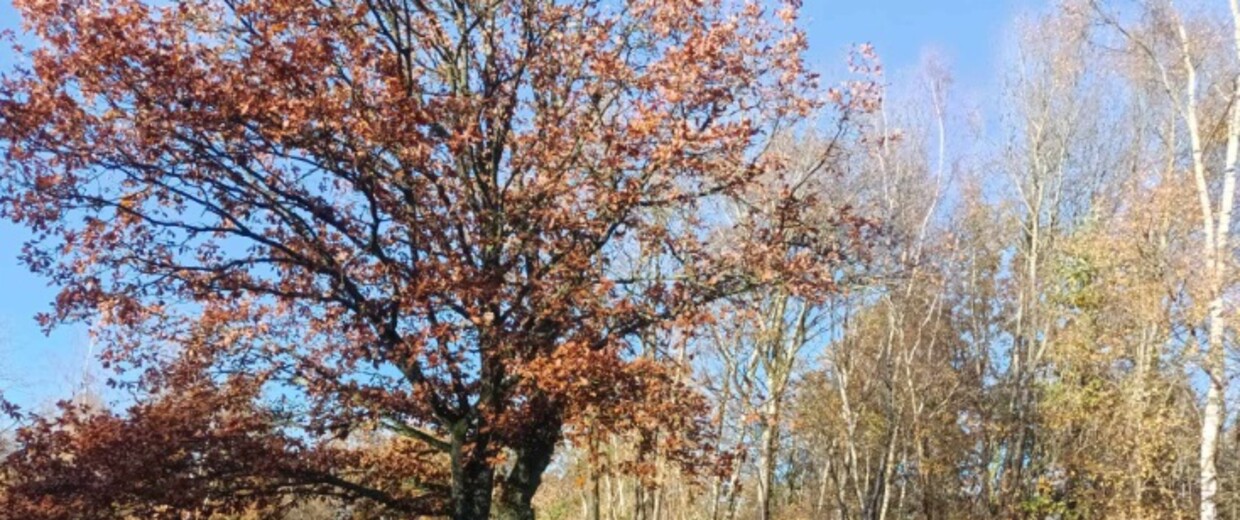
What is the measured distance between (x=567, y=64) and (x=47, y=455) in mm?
5230

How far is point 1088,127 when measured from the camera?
23422 mm

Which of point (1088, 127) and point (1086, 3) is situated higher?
point (1088, 127)

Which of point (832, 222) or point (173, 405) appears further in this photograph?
point (832, 222)

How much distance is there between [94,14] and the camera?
6.77 m

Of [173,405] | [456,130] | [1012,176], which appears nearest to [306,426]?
[173,405]

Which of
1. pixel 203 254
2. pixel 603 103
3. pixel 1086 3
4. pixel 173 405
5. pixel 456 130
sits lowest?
pixel 173 405

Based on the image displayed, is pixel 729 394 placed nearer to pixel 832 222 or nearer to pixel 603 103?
pixel 832 222

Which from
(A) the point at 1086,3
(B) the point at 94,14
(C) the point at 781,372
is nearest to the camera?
(B) the point at 94,14

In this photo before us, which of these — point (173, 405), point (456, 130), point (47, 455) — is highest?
point (456, 130)

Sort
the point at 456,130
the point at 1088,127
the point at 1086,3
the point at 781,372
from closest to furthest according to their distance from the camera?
the point at 456,130, the point at 1086,3, the point at 781,372, the point at 1088,127

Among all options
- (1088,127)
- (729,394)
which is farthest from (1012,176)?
(729,394)

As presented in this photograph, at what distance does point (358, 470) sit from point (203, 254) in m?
2.67

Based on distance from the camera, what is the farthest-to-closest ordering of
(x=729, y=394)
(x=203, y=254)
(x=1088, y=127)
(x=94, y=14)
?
(x=1088, y=127) → (x=729, y=394) → (x=203, y=254) → (x=94, y=14)

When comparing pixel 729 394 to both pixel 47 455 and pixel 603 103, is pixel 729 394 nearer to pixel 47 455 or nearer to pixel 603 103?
pixel 603 103
